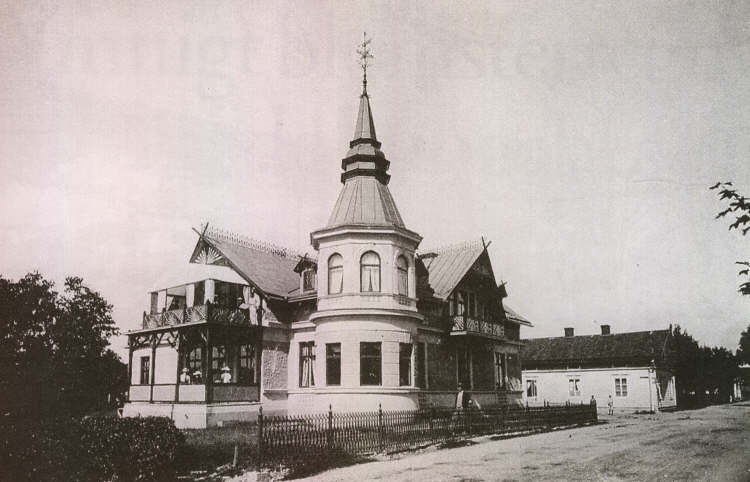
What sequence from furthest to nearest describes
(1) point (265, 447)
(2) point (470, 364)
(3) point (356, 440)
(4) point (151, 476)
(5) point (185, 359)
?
(2) point (470, 364) < (5) point (185, 359) < (3) point (356, 440) < (1) point (265, 447) < (4) point (151, 476)

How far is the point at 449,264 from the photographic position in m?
30.7

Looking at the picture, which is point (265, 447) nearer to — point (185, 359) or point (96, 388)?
point (185, 359)

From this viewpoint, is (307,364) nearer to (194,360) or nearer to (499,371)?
(194,360)

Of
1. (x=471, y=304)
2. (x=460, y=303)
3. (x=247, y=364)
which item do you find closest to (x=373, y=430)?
(x=247, y=364)

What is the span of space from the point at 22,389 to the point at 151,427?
13.8 metres

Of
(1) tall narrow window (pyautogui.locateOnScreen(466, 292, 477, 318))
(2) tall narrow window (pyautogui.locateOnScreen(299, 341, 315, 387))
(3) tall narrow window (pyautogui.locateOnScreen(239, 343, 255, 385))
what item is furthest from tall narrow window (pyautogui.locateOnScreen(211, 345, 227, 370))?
(1) tall narrow window (pyautogui.locateOnScreen(466, 292, 477, 318))

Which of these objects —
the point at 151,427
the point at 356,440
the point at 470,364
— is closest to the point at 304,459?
the point at 356,440

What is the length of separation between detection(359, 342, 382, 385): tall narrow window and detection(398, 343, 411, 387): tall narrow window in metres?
0.89

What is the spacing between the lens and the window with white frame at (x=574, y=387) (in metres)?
50.0

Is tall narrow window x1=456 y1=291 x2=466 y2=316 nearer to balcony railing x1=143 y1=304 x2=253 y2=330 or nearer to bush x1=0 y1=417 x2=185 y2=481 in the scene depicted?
balcony railing x1=143 y1=304 x2=253 y2=330

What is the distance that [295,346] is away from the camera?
2598 centimetres

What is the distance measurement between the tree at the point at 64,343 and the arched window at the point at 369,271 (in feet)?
49.6

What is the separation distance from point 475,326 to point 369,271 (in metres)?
8.04

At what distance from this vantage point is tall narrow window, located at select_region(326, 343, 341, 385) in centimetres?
2303
